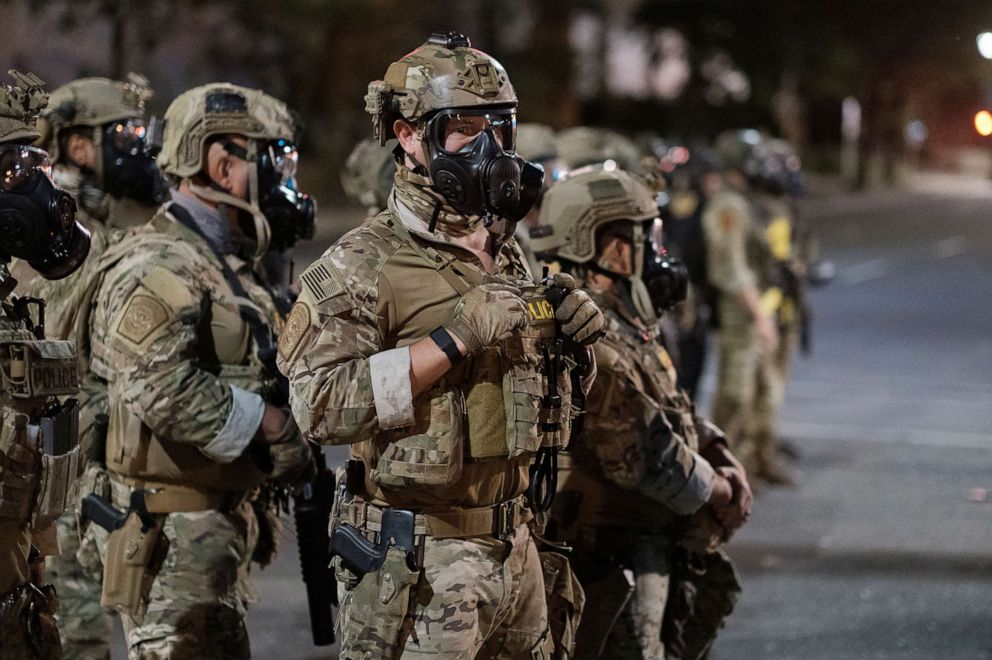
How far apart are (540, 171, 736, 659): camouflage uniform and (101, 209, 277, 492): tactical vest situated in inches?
40.9

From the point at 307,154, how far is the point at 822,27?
19.2m

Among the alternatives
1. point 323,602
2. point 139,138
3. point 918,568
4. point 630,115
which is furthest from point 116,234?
point 630,115

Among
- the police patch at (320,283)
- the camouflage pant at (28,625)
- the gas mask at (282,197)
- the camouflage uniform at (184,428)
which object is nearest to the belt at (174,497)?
the camouflage uniform at (184,428)

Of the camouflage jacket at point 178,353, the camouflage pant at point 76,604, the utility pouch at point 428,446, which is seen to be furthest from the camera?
the camouflage pant at point 76,604

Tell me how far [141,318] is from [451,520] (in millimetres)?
1374

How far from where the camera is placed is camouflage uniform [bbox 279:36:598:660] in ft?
12.2

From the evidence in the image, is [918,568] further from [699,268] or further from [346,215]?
[346,215]

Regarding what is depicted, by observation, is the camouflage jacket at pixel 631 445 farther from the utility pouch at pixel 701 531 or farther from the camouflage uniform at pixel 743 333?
the camouflage uniform at pixel 743 333

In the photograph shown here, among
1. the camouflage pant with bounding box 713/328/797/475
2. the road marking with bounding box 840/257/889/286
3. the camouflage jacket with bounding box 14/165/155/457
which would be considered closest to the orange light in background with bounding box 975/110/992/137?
the camouflage pant with bounding box 713/328/797/475

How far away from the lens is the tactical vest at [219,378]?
4.82 m

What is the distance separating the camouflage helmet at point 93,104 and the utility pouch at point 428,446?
9.24ft

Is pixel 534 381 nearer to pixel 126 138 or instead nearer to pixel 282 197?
pixel 282 197

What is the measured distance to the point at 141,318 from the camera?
15.4 feet

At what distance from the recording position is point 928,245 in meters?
30.5
